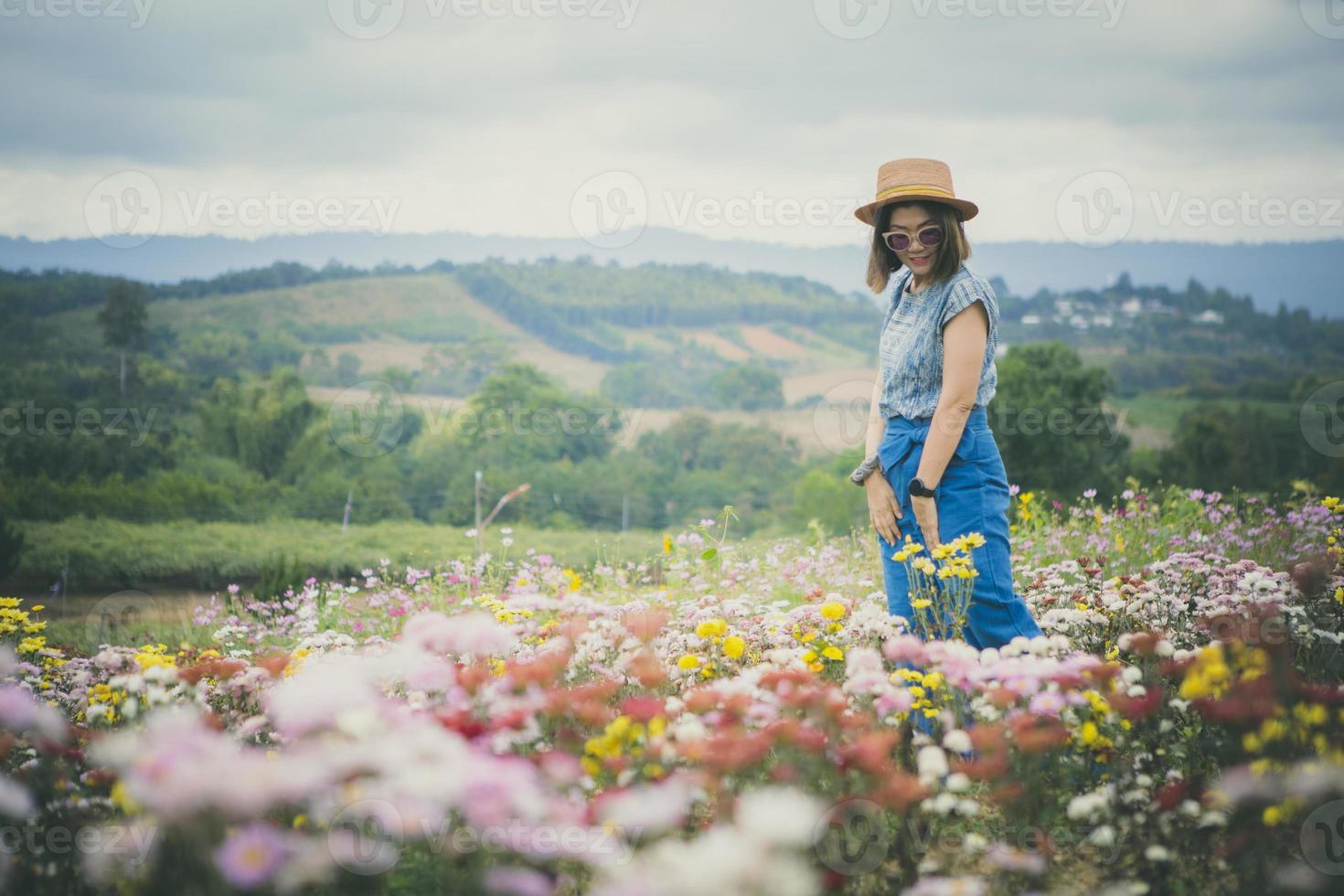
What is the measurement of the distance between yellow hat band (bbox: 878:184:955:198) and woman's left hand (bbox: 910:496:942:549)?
114cm

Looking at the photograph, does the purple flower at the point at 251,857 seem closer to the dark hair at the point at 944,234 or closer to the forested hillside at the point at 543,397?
the dark hair at the point at 944,234

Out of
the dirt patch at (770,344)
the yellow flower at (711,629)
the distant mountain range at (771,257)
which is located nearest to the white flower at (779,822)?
the yellow flower at (711,629)

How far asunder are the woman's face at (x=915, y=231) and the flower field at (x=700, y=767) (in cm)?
114

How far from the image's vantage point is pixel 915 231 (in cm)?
318

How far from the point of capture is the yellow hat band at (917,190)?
3070 mm

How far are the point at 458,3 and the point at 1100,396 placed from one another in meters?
35.6

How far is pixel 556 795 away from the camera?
80.4 inches

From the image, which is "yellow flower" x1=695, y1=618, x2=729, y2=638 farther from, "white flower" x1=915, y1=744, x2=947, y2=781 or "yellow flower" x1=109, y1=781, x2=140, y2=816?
"yellow flower" x1=109, y1=781, x2=140, y2=816

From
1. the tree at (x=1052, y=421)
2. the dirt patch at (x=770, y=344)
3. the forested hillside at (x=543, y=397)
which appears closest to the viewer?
the tree at (x=1052, y=421)

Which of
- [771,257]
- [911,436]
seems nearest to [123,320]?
[911,436]

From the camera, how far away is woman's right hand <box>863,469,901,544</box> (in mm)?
3311

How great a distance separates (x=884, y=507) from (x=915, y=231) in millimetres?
1089

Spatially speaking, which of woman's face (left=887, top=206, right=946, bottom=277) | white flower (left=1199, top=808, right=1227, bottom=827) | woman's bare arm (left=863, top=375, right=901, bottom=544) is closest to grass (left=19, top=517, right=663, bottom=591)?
woman's bare arm (left=863, top=375, right=901, bottom=544)

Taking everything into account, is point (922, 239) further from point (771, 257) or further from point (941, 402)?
point (771, 257)
